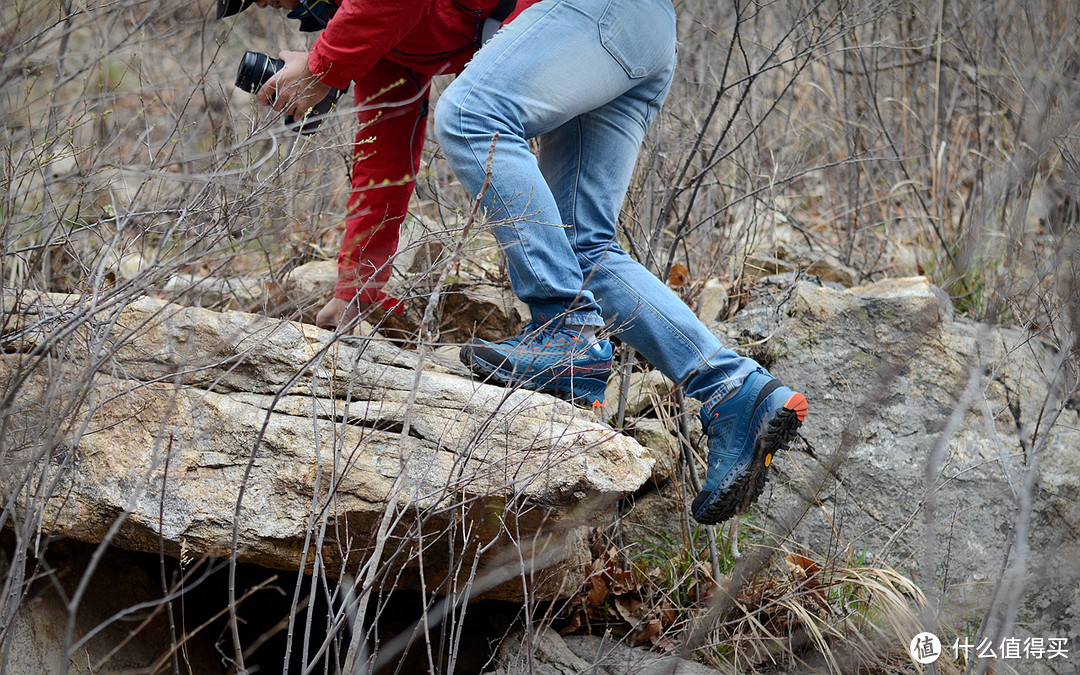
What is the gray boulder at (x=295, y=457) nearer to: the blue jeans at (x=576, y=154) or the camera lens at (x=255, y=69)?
the blue jeans at (x=576, y=154)

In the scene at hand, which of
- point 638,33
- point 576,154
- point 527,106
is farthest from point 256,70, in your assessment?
point 638,33

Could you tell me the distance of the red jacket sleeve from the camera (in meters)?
2.21

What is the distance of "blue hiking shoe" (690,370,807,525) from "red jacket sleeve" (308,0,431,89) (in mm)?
1373

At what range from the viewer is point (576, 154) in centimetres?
252

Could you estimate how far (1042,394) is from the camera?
3.66m

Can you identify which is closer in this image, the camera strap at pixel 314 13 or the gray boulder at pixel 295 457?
the gray boulder at pixel 295 457

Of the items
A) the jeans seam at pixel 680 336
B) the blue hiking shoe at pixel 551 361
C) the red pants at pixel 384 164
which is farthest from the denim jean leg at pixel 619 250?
the red pants at pixel 384 164

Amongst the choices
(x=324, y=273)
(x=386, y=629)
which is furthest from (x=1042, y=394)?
(x=324, y=273)

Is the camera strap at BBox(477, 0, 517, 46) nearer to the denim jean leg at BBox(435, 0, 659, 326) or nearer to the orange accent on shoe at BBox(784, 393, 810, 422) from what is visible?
the denim jean leg at BBox(435, 0, 659, 326)

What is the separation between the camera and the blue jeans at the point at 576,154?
2.22 m

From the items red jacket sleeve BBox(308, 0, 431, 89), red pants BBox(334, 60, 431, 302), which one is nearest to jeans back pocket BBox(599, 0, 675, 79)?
red jacket sleeve BBox(308, 0, 431, 89)

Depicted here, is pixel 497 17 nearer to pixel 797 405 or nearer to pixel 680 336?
pixel 680 336

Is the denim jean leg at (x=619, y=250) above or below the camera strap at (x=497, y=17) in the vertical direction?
below

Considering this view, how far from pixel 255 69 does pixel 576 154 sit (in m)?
0.95
